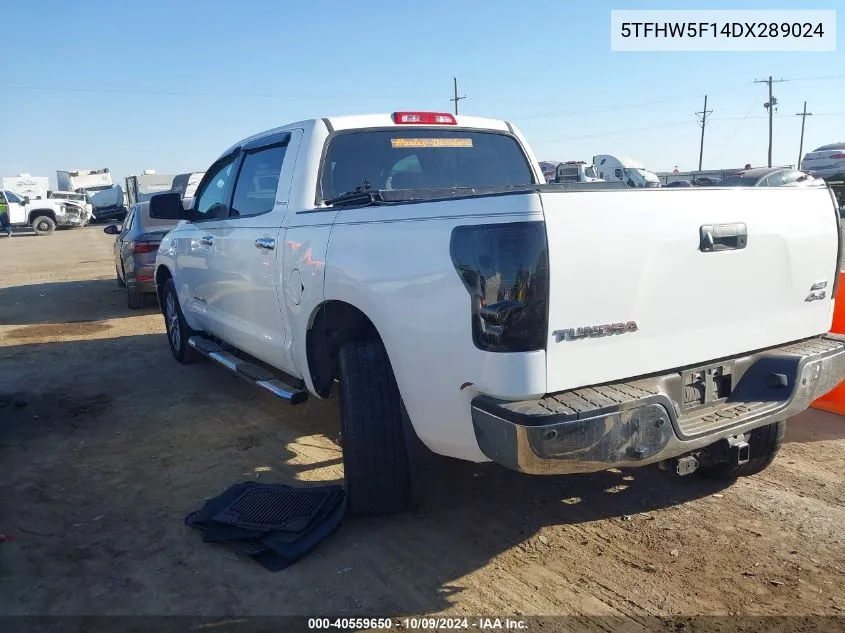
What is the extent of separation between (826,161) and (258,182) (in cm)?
2693

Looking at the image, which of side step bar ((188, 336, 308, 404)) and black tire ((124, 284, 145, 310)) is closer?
side step bar ((188, 336, 308, 404))

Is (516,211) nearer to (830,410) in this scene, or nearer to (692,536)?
(692,536)

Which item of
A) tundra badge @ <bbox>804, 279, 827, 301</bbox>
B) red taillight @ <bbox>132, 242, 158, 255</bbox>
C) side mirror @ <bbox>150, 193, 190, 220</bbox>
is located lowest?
red taillight @ <bbox>132, 242, 158, 255</bbox>

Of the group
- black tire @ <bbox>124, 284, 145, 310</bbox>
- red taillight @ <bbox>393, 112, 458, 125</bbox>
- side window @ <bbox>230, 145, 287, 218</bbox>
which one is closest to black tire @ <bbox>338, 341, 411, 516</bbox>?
side window @ <bbox>230, 145, 287, 218</bbox>

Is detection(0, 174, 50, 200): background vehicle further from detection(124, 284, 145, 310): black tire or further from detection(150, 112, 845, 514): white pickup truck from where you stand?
detection(150, 112, 845, 514): white pickup truck

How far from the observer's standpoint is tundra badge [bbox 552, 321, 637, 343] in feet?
8.04

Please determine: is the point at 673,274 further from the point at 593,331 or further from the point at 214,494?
the point at 214,494

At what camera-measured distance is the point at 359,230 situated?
314 centimetres

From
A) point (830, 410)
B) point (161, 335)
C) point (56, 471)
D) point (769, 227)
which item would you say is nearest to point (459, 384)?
point (769, 227)

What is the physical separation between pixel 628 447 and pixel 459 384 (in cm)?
67

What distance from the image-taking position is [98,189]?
1800 inches

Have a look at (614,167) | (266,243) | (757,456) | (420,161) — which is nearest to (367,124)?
(420,161)

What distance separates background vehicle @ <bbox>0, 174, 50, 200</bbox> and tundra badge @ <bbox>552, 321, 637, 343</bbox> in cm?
4753

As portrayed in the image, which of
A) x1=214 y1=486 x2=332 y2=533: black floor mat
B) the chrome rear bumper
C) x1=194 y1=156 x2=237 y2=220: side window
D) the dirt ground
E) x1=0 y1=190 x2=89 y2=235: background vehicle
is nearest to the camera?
the chrome rear bumper
